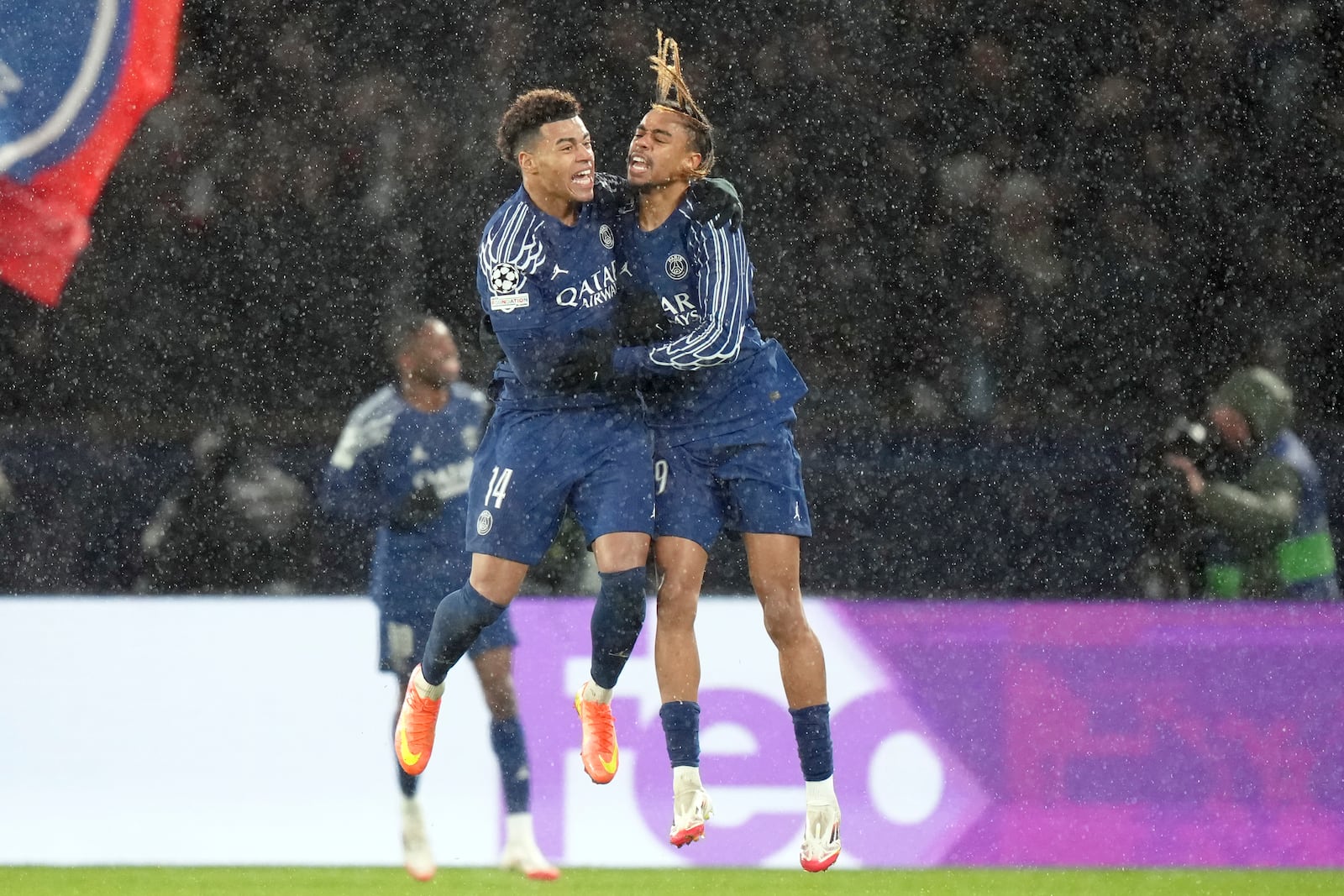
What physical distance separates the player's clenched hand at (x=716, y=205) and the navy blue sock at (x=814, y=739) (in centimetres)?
132

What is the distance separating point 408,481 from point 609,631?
5.62 ft

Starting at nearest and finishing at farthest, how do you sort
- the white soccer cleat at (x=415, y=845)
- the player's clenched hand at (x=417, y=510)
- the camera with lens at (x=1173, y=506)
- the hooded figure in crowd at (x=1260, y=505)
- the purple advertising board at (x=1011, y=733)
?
1. the player's clenched hand at (x=417, y=510)
2. the white soccer cleat at (x=415, y=845)
3. the purple advertising board at (x=1011, y=733)
4. the hooded figure in crowd at (x=1260, y=505)
5. the camera with lens at (x=1173, y=506)


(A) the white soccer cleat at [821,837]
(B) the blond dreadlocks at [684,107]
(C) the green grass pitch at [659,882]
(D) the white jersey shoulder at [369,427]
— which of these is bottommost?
(C) the green grass pitch at [659,882]

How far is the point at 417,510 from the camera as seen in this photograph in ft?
20.7

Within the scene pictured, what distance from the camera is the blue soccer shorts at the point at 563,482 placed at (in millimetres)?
4715

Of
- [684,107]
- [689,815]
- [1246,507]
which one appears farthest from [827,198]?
A: [689,815]

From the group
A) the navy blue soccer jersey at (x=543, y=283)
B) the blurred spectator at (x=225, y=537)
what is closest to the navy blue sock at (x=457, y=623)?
the navy blue soccer jersey at (x=543, y=283)

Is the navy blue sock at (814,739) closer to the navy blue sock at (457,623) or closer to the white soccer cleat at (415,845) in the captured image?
the navy blue sock at (457,623)

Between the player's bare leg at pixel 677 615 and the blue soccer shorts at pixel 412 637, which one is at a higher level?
the player's bare leg at pixel 677 615

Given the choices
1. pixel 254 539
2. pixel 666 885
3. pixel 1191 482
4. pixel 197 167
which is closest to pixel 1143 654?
pixel 1191 482

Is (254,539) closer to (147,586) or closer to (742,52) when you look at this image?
(147,586)

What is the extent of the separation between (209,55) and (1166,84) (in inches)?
200

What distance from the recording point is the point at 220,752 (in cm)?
673

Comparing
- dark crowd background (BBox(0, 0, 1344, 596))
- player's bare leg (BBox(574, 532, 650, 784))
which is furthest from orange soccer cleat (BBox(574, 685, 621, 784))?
dark crowd background (BBox(0, 0, 1344, 596))
